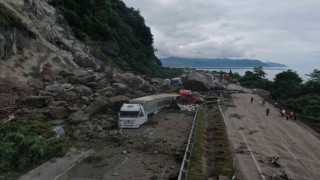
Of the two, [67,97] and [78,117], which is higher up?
[67,97]

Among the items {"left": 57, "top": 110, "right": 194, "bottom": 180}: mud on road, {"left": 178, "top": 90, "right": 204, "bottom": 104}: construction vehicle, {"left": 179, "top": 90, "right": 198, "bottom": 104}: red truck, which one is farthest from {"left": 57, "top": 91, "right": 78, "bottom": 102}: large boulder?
{"left": 179, "top": 90, "right": 198, "bottom": 104}: red truck

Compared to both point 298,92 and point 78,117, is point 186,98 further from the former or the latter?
point 298,92

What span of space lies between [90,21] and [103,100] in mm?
52069

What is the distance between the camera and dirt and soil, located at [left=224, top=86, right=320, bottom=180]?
95.9 ft

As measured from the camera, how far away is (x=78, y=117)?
40531mm

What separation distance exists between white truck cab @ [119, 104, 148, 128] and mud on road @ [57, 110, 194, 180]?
890 millimetres

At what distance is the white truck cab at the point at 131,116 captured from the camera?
42.3m

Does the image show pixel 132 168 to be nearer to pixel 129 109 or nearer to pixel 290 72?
pixel 129 109

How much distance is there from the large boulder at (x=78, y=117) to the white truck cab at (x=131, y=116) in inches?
161

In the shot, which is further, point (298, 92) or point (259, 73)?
point (259, 73)

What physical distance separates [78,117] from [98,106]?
5.10 m

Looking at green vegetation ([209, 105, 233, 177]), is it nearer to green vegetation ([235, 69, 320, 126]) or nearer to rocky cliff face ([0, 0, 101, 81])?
green vegetation ([235, 69, 320, 126])

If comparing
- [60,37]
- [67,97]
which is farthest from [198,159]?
[60,37]

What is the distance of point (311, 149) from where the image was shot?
38.5 meters
